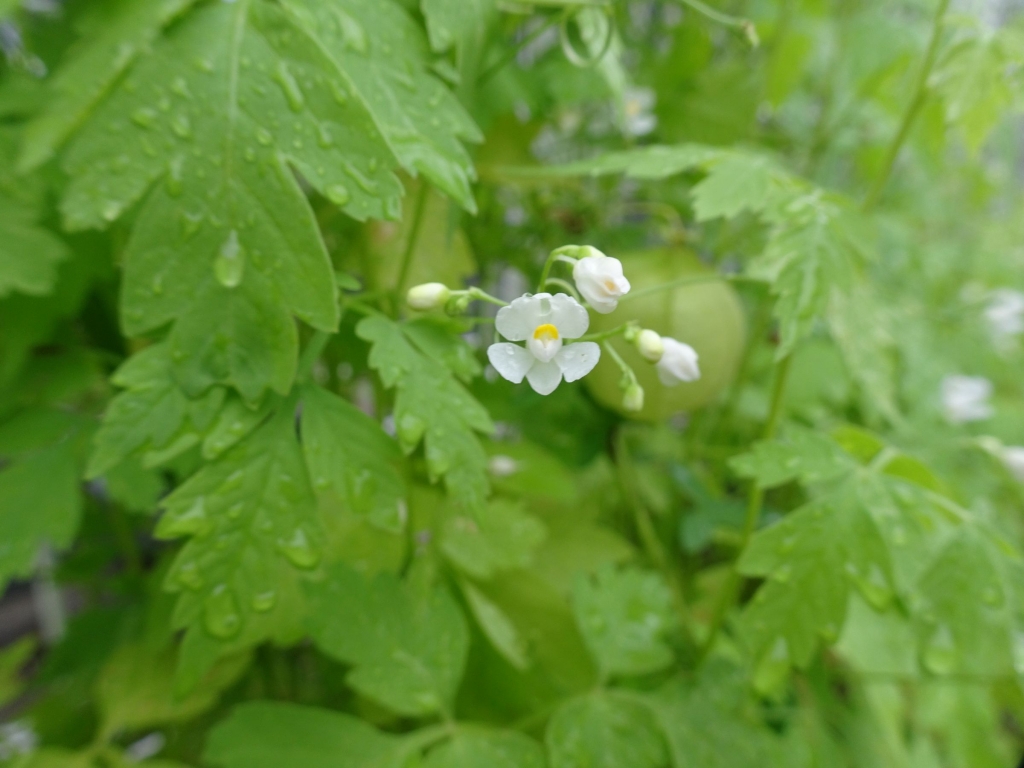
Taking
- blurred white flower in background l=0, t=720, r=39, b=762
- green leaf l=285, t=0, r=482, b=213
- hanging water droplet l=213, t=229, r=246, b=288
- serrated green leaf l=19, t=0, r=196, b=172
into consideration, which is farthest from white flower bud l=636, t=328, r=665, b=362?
blurred white flower in background l=0, t=720, r=39, b=762

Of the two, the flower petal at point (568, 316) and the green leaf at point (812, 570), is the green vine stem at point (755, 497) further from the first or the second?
the flower petal at point (568, 316)

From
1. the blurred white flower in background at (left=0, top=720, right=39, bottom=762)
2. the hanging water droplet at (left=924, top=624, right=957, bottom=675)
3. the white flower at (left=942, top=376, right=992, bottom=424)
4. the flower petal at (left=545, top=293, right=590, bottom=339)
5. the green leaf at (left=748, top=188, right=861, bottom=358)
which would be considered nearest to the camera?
the flower petal at (left=545, top=293, right=590, bottom=339)

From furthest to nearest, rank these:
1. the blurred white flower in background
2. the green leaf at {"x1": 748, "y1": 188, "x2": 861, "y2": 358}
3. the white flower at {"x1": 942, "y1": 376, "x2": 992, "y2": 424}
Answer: the white flower at {"x1": 942, "y1": 376, "x2": 992, "y2": 424} → the blurred white flower in background → the green leaf at {"x1": 748, "y1": 188, "x2": 861, "y2": 358}

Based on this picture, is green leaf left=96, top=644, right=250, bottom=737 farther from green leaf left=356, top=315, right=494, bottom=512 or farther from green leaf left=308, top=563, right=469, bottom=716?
green leaf left=356, top=315, right=494, bottom=512

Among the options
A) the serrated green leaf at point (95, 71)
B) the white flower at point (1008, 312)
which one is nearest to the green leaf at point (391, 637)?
the serrated green leaf at point (95, 71)

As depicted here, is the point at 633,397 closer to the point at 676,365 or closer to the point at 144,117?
the point at 676,365

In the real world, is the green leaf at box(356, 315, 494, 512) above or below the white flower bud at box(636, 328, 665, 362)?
below

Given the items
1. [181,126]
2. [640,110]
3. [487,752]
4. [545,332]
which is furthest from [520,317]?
[640,110]
